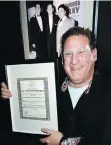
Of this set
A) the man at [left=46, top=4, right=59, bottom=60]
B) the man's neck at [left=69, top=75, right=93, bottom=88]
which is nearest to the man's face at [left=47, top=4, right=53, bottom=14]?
the man at [left=46, top=4, right=59, bottom=60]

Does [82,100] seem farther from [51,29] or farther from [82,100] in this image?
[51,29]

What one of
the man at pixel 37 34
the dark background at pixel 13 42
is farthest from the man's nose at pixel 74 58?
the man at pixel 37 34

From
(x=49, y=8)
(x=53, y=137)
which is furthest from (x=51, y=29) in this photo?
(x=53, y=137)

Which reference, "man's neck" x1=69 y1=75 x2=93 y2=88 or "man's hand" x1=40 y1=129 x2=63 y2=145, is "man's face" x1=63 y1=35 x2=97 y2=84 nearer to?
"man's neck" x1=69 y1=75 x2=93 y2=88

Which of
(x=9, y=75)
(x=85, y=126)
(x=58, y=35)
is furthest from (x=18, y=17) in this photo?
(x=85, y=126)

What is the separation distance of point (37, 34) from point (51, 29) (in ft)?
0.43

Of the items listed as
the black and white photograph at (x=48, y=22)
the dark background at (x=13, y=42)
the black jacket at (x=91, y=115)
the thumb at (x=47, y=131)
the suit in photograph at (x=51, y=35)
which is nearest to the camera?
the black jacket at (x=91, y=115)

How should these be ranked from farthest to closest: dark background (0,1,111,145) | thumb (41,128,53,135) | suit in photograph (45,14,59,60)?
suit in photograph (45,14,59,60), dark background (0,1,111,145), thumb (41,128,53,135)

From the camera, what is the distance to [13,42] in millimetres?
1535

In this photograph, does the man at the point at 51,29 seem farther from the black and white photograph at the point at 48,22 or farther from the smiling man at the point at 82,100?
the smiling man at the point at 82,100

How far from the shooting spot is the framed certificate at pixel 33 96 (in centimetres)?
101

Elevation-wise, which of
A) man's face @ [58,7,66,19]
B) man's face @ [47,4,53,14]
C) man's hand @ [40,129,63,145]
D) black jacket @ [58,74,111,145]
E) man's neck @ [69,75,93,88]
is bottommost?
man's hand @ [40,129,63,145]

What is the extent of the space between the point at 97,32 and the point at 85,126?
1.84 feet

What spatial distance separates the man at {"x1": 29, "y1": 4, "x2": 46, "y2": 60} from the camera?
151 cm
